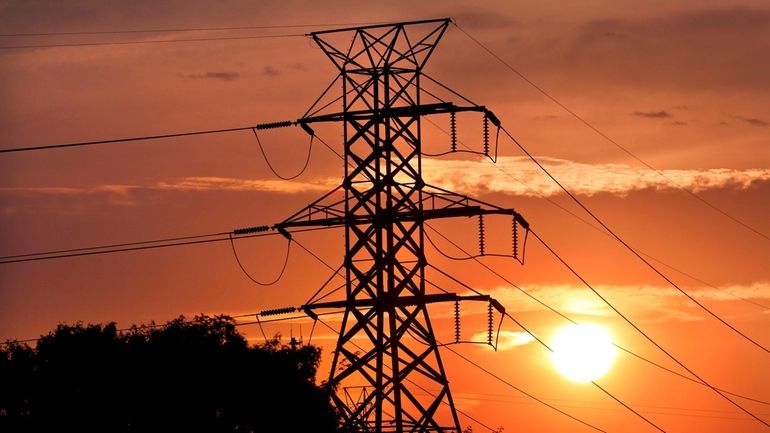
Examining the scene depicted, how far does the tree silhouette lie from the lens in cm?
9050

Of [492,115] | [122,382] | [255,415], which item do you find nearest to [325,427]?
[255,415]

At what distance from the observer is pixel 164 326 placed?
98312 millimetres

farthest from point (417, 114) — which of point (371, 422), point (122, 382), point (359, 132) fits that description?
point (122, 382)

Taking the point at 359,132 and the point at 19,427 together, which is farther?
the point at 19,427

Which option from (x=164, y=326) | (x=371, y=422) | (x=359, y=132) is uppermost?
(x=359, y=132)

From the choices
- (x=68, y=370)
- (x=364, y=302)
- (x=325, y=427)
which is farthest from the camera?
(x=68, y=370)

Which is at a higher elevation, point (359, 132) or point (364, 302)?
point (359, 132)

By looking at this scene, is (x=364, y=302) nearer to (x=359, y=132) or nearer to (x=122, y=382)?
(x=359, y=132)

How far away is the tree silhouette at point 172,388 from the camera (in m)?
90.5

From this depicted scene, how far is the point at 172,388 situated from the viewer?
300 ft

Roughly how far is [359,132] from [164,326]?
63.9 feet

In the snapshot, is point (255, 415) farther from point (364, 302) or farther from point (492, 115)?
point (492, 115)

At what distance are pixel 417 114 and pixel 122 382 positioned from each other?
848 inches

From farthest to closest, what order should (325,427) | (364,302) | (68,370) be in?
(68,370) < (325,427) < (364,302)
